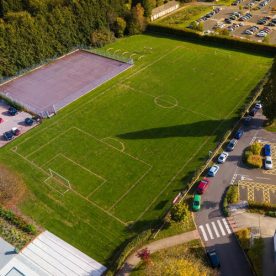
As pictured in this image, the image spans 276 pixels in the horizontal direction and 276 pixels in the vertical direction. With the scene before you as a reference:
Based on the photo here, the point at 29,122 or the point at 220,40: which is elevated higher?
the point at 29,122

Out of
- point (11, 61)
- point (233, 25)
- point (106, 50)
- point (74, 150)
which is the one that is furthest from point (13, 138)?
point (233, 25)

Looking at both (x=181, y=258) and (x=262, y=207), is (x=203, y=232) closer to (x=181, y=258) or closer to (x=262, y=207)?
(x=181, y=258)

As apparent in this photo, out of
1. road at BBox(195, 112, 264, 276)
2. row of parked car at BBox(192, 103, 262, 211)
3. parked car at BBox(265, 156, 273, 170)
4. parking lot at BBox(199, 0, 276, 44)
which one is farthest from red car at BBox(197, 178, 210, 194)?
parking lot at BBox(199, 0, 276, 44)

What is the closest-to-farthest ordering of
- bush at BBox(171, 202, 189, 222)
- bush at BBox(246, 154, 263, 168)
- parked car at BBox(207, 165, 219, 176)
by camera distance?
bush at BBox(171, 202, 189, 222), parked car at BBox(207, 165, 219, 176), bush at BBox(246, 154, 263, 168)

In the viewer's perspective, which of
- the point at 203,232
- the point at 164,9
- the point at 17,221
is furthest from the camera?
the point at 164,9

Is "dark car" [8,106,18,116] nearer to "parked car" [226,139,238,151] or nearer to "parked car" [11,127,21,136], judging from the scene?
"parked car" [11,127,21,136]

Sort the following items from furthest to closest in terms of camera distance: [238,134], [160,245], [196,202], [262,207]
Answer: [238,134], [196,202], [262,207], [160,245]

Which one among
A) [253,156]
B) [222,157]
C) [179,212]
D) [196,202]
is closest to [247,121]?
[253,156]
